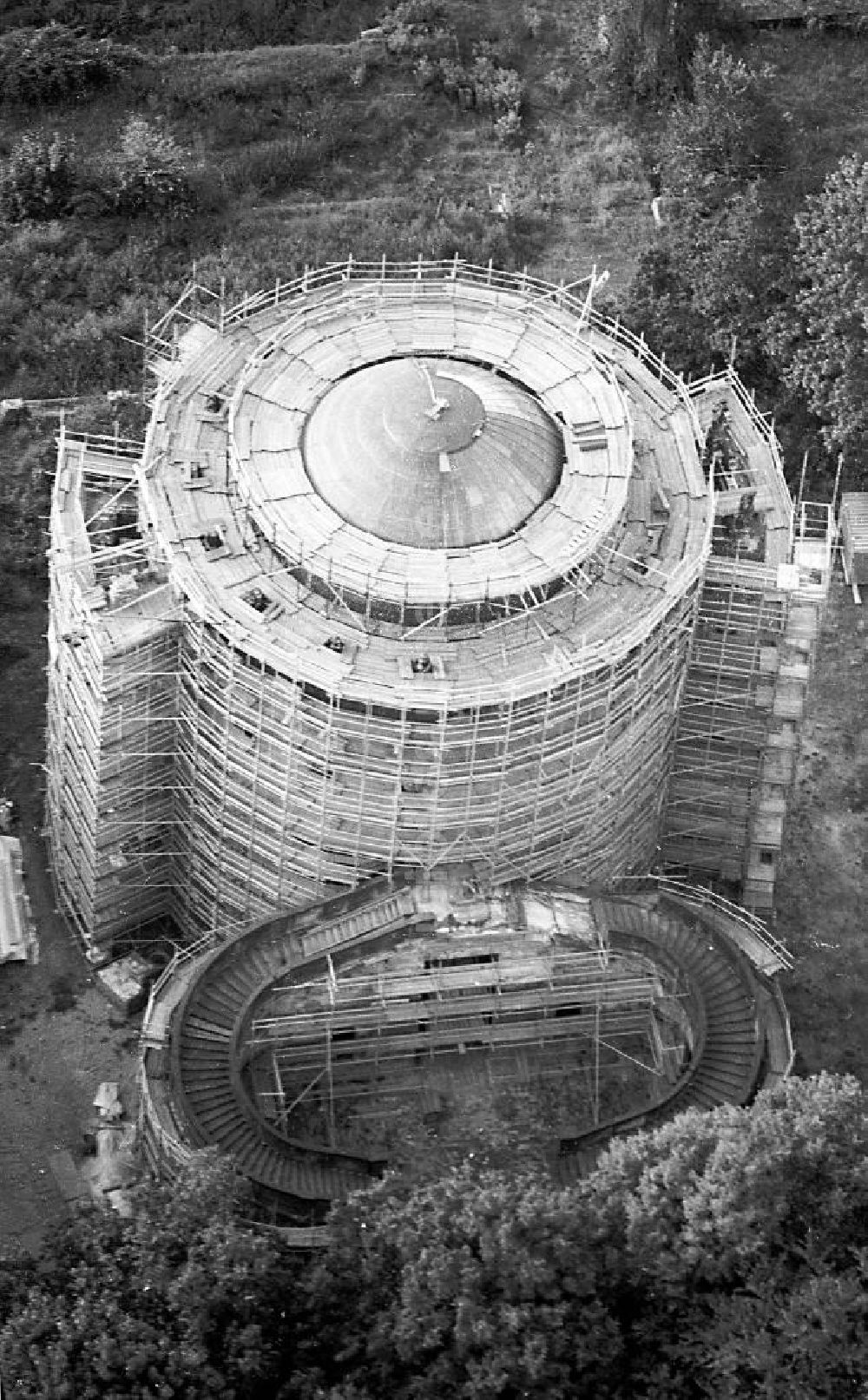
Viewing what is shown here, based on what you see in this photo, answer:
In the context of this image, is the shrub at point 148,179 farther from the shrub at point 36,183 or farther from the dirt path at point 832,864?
the dirt path at point 832,864

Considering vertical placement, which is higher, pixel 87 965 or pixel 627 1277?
pixel 87 965

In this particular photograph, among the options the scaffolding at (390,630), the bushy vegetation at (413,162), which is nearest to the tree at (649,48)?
the bushy vegetation at (413,162)

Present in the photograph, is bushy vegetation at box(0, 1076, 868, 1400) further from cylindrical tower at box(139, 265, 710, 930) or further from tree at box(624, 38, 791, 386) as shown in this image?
tree at box(624, 38, 791, 386)

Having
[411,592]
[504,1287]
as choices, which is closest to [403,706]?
[411,592]

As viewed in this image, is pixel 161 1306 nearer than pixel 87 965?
Yes

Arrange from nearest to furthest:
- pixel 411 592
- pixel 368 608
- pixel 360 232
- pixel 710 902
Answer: pixel 411 592 < pixel 368 608 < pixel 710 902 < pixel 360 232

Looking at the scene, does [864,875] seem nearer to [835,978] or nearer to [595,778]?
[835,978]

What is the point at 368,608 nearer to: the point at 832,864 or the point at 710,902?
the point at 710,902
